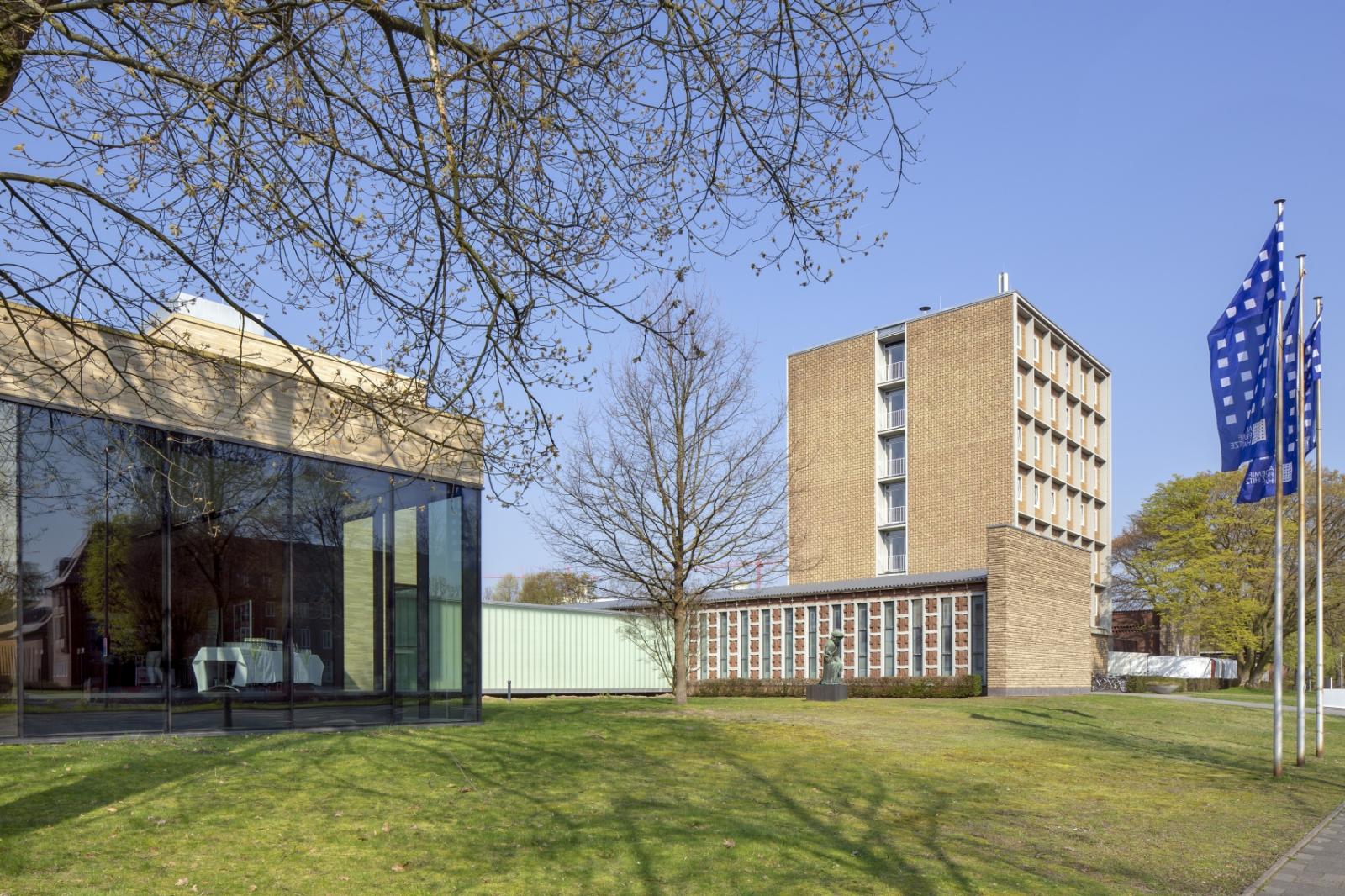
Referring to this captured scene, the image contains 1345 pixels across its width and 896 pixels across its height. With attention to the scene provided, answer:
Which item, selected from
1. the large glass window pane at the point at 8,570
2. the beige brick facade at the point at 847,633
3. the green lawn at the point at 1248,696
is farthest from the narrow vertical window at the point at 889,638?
the large glass window pane at the point at 8,570

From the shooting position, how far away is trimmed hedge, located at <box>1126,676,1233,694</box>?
148ft

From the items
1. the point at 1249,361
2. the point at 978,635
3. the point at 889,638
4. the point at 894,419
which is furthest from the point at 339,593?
the point at 894,419

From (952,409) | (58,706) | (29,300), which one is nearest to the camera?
(29,300)

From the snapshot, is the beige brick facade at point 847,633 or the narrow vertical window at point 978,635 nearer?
the narrow vertical window at point 978,635

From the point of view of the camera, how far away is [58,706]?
12.0 meters

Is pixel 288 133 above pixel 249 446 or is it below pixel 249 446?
above

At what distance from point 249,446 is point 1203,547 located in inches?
2096

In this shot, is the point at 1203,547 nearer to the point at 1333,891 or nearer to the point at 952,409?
the point at 952,409

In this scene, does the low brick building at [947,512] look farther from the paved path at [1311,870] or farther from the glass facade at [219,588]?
the paved path at [1311,870]

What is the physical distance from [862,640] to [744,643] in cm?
591

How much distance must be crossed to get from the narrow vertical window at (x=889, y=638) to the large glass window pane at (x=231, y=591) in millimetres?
27573

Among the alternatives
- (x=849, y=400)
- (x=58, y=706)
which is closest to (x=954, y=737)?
(x=58, y=706)

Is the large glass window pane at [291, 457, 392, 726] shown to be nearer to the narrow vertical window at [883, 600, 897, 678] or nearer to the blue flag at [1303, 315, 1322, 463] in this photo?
the blue flag at [1303, 315, 1322, 463]

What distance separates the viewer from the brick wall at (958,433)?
157ft
